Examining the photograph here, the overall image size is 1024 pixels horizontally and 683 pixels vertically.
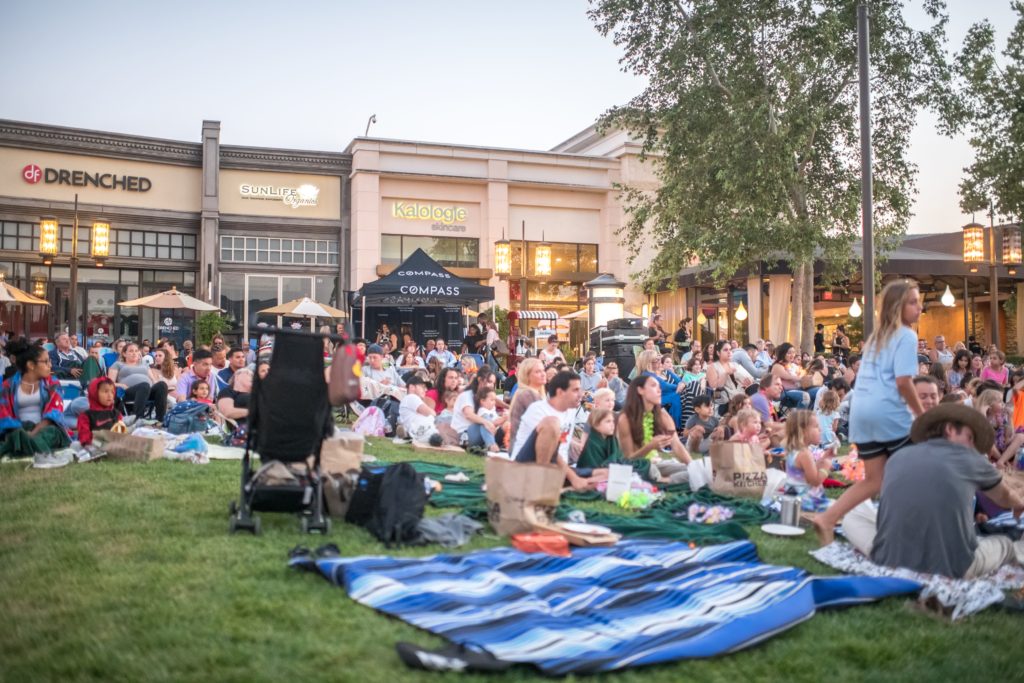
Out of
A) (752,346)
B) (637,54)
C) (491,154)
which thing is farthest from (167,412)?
(491,154)

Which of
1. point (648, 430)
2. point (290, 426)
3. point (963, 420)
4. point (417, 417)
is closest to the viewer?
point (963, 420)

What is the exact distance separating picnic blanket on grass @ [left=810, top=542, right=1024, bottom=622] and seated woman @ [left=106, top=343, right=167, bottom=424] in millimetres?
10082

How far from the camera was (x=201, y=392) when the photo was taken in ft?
39.4

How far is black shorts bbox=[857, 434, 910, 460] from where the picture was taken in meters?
5.67

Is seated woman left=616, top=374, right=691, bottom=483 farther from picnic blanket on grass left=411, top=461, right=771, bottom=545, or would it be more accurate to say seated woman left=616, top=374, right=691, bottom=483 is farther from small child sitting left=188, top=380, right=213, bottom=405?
small child sitting left=188, top=380, right=213, bottom=405

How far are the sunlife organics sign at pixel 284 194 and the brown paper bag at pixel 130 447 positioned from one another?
20.2 m

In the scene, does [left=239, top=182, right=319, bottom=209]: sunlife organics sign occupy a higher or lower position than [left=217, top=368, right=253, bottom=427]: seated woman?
higher

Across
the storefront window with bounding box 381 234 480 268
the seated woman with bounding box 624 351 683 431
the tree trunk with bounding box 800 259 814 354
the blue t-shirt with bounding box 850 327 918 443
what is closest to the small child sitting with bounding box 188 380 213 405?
the seated woman with bounding box 624 351 683 431

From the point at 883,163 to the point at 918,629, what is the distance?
19349 mm

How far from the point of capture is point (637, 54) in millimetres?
21781

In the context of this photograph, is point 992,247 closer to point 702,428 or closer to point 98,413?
point 702,428

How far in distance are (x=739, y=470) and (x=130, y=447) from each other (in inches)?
264

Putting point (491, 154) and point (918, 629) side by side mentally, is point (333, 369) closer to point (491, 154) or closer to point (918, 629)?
point (918, 629)

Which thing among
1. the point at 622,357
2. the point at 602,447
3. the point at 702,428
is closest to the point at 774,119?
the point at 622,357
